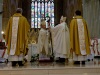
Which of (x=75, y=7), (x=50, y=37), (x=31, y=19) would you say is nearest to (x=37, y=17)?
(x=31, y=19)

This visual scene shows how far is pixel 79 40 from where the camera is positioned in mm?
10398

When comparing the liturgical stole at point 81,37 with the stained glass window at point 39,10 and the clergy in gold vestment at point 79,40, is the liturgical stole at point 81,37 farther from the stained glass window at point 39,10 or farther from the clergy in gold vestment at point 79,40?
the stained glass window at point 39,10

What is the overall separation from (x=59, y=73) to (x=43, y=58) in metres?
3.65

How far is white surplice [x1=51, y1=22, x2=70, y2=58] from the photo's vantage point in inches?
445

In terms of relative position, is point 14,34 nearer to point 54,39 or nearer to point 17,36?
point 17,36

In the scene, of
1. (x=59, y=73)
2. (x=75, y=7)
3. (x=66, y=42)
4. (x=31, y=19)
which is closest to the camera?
(x=59, y=73)

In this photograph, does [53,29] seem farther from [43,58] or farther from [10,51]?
[10,51]

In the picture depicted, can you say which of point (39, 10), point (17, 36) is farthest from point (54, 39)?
point (39, 10)

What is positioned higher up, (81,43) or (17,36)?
(17,36)

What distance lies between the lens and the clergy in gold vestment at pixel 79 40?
10.2 metres

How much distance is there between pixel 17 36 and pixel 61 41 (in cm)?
230

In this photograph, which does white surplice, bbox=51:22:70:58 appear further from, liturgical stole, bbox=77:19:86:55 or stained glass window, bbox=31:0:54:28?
stained glass window, bbox=31:0:54:28

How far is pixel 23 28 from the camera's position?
1003 cm

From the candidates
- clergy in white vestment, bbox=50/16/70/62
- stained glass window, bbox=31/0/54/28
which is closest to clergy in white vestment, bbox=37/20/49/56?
clergy in white vestment, bbox=50/16/70/62
